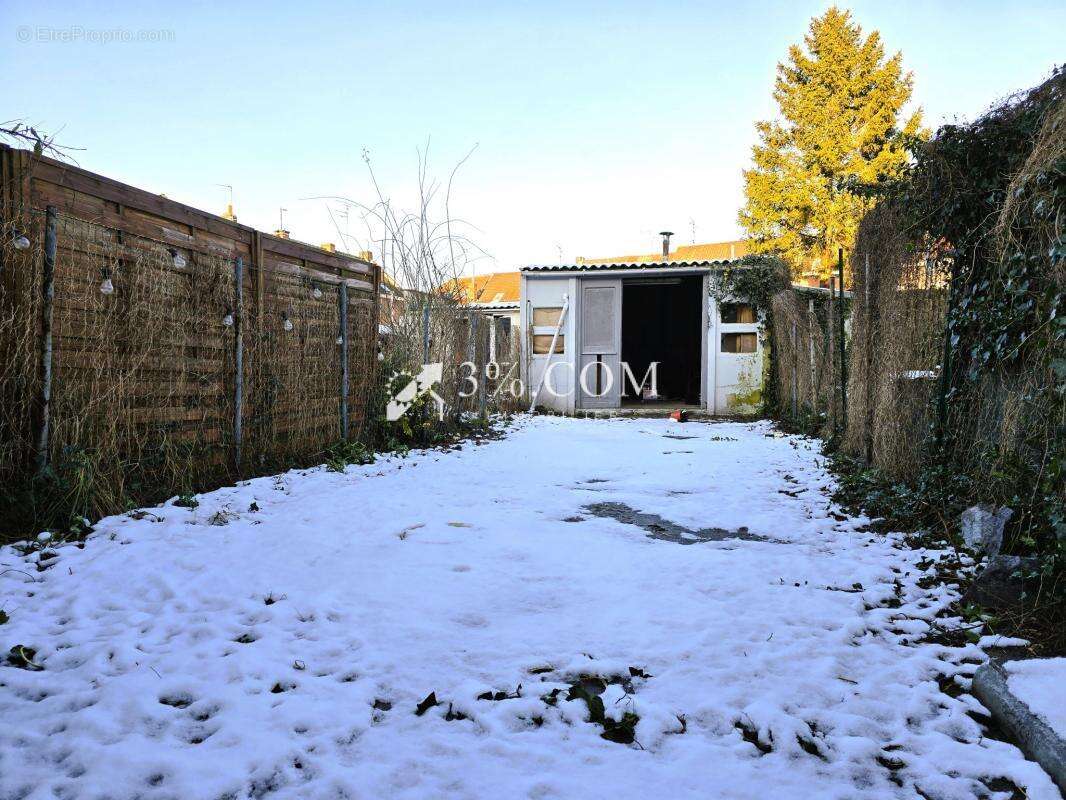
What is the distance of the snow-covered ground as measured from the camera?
5.23 ft

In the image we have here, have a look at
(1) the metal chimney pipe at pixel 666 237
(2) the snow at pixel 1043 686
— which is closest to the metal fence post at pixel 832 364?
(2) the snow at pixel 1043 686

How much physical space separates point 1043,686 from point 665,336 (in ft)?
53.3

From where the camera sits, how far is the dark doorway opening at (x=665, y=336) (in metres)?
17.0

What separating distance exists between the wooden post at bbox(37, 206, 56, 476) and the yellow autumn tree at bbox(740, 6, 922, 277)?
1911 centimetres

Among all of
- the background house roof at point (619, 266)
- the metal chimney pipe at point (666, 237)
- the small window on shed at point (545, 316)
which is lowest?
the small window on shed at point (545, 316)

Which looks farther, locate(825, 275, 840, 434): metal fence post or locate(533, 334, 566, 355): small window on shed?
locate(533, 334, 566, 355): small window on shed

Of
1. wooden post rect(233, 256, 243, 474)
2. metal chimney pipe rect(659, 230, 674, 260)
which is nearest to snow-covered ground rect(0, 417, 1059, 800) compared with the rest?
wooden post rect(233, 256, 243, 474)

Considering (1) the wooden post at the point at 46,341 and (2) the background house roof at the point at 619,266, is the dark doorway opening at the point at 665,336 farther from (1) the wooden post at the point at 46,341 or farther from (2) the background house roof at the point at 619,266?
(1) the wooden post at the point at 46,341

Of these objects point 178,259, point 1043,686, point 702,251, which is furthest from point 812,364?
point 702,251

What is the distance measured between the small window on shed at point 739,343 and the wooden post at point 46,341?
11.3m

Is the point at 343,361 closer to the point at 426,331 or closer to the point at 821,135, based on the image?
the point at 426,331

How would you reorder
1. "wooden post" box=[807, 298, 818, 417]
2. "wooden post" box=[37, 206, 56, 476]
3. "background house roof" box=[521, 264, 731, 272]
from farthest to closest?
1. "background house roof" box=[521, 264, 731, 272]
2. "wooden post" box=[807, 298, 818, 417]
3. "wooden post" box=[37, 206, 56, 476]

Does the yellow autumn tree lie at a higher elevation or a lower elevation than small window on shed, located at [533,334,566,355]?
higher

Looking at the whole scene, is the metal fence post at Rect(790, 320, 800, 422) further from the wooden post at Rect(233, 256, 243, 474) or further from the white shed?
the wooden post at Rect(233, 256, 243, 474)
